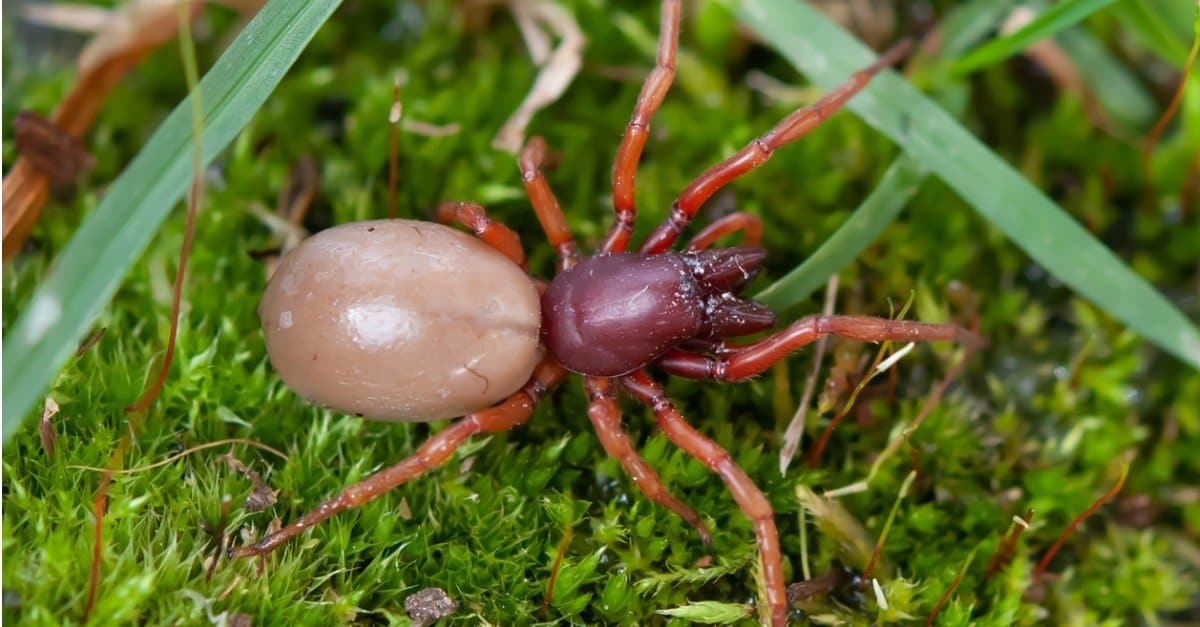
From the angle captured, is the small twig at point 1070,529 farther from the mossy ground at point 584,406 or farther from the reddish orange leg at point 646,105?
the reddish orange leg at point 646,105

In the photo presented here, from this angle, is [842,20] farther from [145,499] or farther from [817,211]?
[145,499]

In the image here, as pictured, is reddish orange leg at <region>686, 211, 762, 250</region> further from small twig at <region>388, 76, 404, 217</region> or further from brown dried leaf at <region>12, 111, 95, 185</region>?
brown dried leaf at <region>12, 111, 95, 185</region>

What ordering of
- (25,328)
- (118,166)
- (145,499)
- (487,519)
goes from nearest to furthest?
1. (25,328)
2. (145,499)
3. (487,519)
4. (118,166)

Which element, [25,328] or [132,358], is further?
[132,358]

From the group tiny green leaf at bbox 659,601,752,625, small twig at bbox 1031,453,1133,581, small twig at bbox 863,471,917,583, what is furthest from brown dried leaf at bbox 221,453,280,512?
small twig at bbox 1031,453,1133,581

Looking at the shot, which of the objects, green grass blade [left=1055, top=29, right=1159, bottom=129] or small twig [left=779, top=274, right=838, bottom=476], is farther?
green grass blade [left=1055, top=29, right=1159, bottom=129]

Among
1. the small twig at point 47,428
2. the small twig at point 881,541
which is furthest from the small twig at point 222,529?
the small twig at point 881,541

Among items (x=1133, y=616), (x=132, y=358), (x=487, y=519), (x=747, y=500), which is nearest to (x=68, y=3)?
(x=132, y=358)
